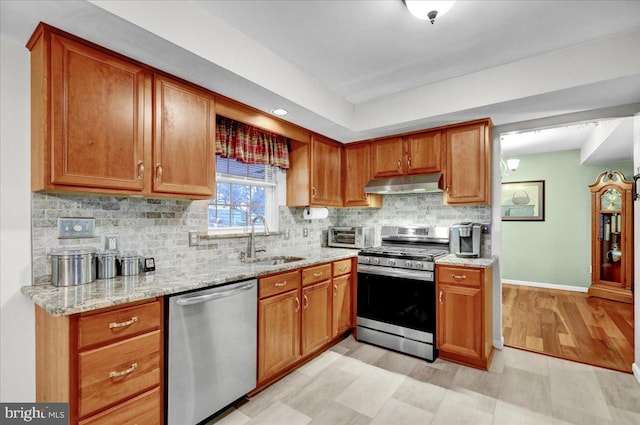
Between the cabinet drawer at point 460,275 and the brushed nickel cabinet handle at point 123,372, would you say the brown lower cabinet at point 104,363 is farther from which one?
the cabinet drawer at point 460,275

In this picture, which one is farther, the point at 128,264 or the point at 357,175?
the point at 357,175

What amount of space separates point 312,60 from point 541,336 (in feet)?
12.1

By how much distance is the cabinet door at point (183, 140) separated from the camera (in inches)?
80.0

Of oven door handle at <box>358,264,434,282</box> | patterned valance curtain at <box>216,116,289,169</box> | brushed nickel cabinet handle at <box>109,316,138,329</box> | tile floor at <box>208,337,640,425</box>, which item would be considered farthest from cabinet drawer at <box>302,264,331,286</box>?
brushed nickel cabinet handle at <box>109,316,138,329</box>

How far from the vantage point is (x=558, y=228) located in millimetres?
5422

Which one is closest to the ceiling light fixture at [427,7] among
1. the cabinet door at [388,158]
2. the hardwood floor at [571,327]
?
the cabinet door at [388,158]

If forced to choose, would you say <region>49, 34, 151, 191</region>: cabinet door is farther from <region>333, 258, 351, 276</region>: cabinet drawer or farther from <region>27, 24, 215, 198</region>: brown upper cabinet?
<region>333, 258, 351, 276</region>: cabinet drawer

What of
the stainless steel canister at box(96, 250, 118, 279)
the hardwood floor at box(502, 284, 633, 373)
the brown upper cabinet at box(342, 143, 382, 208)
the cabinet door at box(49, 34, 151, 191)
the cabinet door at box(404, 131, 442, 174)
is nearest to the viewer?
the cabinet door at box(49, 34, 151, 191)

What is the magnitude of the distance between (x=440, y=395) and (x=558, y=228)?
15.3ft

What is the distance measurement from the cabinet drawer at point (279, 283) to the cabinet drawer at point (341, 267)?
58 centimetres

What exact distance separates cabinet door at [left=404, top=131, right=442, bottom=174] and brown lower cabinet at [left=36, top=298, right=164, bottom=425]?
109 inches

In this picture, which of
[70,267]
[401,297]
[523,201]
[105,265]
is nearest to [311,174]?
[401,297]

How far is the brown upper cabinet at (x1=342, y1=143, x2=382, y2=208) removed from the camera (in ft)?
12.3

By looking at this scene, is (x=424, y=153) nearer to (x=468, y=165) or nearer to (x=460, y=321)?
(x=468, y=165)
